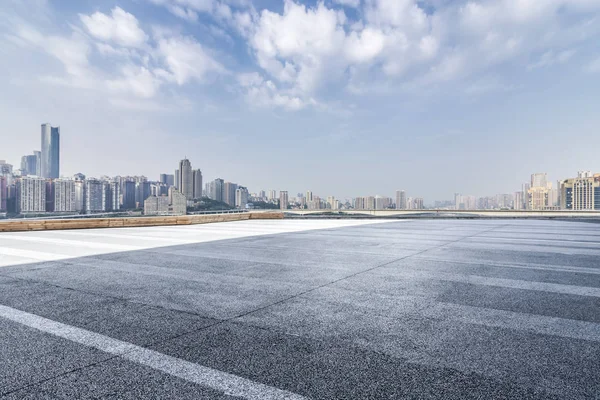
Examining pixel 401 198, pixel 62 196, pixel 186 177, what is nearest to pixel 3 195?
pixel 62 196

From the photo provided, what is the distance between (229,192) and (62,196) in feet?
199

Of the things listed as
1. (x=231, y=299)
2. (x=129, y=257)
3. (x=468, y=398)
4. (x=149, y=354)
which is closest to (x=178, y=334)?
(x=149, y=354)

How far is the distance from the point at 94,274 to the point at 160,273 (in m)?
1.11

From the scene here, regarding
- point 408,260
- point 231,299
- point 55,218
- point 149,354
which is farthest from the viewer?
point 55,218

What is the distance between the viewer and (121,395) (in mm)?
2104

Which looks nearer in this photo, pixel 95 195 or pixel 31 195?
pixel 31 195

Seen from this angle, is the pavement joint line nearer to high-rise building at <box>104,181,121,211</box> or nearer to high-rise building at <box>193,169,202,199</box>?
high-rise building at <box>104,181,121,211</box>

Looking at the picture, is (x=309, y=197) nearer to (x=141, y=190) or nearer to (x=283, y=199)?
(x=283, y=199)

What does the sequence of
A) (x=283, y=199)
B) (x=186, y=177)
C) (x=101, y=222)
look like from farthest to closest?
(x=186, y=177) < (x=283, y=199) < (x=101, y=222)

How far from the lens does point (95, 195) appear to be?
295ft

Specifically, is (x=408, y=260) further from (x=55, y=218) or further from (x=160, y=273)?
(x=55, y=218)

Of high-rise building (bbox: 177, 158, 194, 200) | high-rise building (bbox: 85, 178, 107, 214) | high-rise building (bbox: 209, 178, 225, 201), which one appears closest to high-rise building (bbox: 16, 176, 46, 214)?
high-rise building (bbox: 85, 178, 107, 214)

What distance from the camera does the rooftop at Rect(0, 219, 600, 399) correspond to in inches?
88.1

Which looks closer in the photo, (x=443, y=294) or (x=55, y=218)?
(x=443, y=294)
